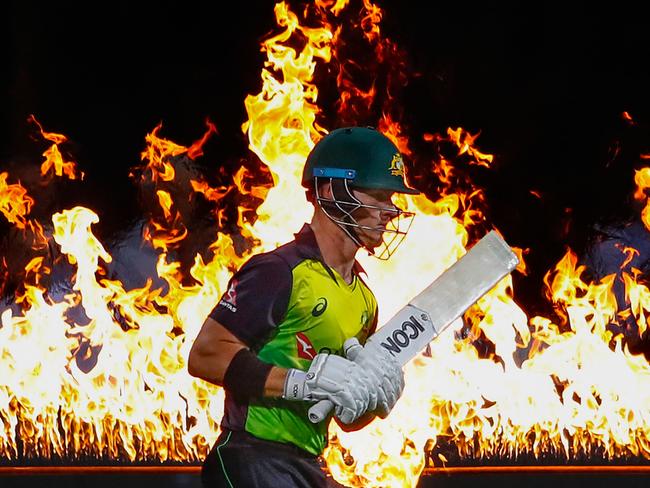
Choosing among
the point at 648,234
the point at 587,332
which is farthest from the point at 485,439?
the point at 648,234

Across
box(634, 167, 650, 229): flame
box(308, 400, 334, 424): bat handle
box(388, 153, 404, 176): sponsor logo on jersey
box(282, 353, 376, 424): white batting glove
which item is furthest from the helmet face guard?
box(634, 167, 650, 229): flame

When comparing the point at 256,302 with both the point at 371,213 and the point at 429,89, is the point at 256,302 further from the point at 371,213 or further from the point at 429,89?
the point at 429,89

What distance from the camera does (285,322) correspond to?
407 centimetres

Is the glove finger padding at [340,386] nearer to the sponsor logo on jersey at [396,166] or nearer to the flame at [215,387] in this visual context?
the sponsor logo on jersey at [396,166]

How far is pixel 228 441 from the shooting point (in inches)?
156

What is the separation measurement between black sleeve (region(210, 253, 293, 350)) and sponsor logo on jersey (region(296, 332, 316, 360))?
102mm

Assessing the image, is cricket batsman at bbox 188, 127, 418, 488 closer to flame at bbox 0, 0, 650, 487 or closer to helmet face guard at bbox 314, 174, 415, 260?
helmet face guard at bbox 314, 174, 415, 260

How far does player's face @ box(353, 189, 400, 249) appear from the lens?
4387 millimetres

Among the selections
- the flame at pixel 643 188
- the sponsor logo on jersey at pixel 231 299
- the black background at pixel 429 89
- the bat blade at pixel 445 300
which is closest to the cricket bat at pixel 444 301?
the bat blade at pixel 445 300

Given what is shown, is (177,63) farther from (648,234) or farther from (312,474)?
(312,474)

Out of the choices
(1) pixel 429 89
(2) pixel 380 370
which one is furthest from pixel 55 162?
(2) pixel 380 370

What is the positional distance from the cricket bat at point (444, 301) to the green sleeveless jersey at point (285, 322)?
15 centimetres

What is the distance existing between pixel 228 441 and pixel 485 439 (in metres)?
3.96

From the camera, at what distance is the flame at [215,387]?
24.0 ft
